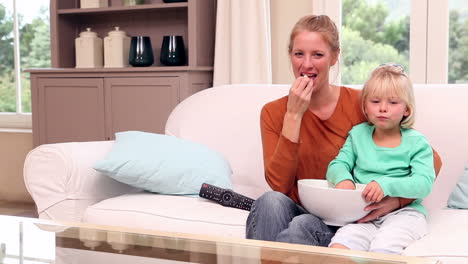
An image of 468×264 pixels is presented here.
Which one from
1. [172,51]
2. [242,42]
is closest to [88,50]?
[172,51]

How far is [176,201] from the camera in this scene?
7.11ft

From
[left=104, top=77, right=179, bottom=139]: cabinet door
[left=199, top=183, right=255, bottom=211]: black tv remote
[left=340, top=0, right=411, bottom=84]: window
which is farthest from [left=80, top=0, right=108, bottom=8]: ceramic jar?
[left=199, top=183, right=255, bottom=211]: black tv remote

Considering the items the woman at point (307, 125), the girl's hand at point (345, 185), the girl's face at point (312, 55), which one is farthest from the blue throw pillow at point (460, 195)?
the girl's face at point (312, 55)

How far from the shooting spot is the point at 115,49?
3.87 meters

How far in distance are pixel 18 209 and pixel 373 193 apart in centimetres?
320

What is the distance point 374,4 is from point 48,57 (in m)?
2.40

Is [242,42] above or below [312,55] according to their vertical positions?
above

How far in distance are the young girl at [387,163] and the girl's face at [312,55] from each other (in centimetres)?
15

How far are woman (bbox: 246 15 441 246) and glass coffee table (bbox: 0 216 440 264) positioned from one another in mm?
438

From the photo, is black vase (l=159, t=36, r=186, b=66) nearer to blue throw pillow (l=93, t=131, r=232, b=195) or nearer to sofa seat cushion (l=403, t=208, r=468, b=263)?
blue throw pillow (l=93, t=131, r=232, b=195)

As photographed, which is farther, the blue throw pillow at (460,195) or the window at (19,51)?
the window at (19,51)

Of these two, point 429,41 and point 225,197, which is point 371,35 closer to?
point 429,41

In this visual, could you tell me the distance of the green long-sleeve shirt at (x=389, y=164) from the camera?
1.75 metres

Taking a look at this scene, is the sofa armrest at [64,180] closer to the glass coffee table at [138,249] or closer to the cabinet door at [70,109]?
the glass coffee table at [138,249]
